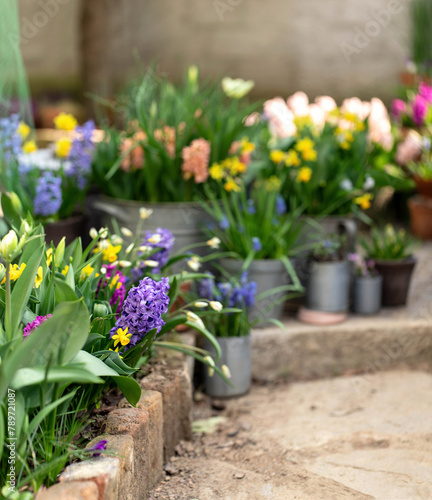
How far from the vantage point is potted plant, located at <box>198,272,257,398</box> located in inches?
96.7

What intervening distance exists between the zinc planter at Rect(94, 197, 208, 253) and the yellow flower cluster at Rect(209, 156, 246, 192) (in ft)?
0.50

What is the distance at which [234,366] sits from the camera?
2492mm

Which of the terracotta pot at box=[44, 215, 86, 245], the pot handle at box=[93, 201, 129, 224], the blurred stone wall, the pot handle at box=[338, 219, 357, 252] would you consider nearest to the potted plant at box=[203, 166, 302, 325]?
the pot handle at box=[338, 219, 357, 252]

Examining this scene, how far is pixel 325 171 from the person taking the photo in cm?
290

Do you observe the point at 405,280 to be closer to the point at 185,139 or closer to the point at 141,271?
the point at 185,139

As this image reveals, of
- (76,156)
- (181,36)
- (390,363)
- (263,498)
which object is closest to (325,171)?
(390,363)

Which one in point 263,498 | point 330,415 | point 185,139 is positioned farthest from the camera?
point 185,139

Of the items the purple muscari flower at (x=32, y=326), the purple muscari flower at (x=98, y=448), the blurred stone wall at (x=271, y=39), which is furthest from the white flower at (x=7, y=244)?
the blurred stone wall at (x=271, y=39)

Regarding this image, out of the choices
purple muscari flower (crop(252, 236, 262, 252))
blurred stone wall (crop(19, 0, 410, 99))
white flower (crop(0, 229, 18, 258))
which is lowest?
purple muscari flower (crop(252, 236, 262, 252))

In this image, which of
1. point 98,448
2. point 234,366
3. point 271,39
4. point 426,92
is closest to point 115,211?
point 234,366

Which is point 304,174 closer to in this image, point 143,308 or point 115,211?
point 115,211

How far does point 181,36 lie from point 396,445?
4836mm

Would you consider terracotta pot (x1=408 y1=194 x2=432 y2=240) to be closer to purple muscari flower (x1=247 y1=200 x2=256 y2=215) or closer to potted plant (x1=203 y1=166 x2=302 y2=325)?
potted plant (x1=203 y1=166 x2=302 y2=325)

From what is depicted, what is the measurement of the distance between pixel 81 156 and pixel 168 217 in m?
0.47
